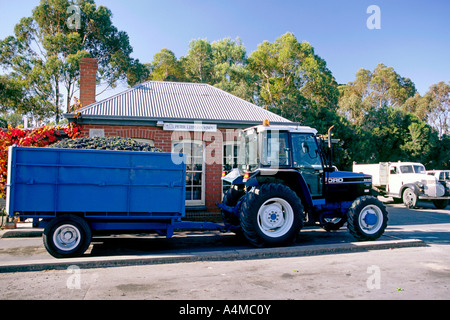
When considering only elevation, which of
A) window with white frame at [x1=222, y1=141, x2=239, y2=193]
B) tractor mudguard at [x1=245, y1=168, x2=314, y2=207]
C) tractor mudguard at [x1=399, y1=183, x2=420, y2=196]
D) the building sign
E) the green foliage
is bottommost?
tractor mudguard at [x1=399, y1=183, x2=420, y2=196]

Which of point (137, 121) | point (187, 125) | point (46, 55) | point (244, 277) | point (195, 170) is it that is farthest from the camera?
point (46, 55)

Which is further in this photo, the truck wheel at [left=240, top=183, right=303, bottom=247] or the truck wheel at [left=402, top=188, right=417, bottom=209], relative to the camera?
the truck wheel at [left=402, top=188, right=417, bottom=209]

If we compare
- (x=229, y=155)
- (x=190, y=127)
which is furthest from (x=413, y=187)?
(x=190, y=127)

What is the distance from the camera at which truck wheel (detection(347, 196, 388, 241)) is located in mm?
8031

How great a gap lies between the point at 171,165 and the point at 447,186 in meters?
15.6

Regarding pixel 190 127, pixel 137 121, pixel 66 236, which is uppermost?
pixel 137 121

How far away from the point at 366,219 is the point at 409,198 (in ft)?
35.9

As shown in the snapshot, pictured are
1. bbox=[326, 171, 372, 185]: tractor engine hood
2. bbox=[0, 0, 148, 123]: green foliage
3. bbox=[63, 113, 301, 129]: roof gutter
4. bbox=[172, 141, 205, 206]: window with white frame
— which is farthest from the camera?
bbox=[0, 0, 148, 123]: green foliage

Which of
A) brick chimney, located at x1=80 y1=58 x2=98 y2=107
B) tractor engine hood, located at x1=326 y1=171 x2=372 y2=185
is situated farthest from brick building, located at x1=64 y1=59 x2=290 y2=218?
tractor engine hood, located at x1=326 y1=171 x2=372 y2=185

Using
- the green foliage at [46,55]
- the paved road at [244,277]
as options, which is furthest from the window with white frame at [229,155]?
the green foliage at [46,55]

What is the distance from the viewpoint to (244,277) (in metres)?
5.57

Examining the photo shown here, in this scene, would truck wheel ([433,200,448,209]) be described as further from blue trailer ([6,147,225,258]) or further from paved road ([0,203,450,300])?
blue trailer ([6,147,225,258])

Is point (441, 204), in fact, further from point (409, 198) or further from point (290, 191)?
point (290, 191)
